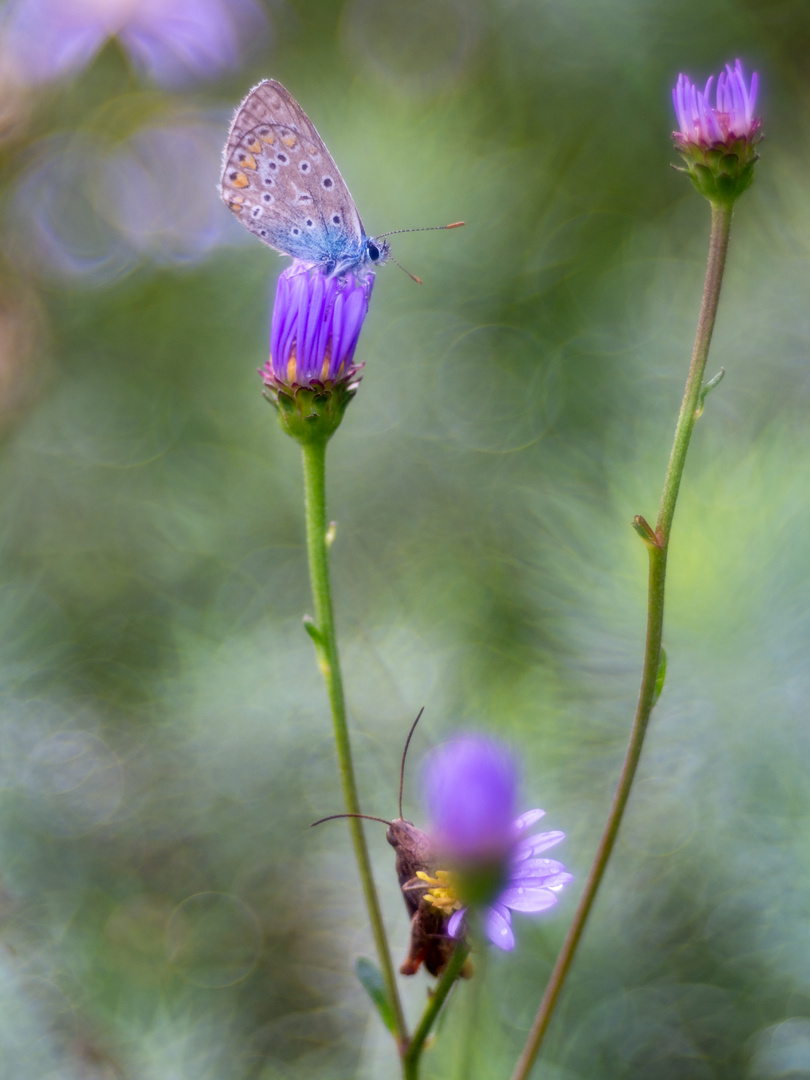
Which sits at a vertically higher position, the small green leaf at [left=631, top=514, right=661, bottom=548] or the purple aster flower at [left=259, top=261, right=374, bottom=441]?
the purple aster flower at [left=259, top=261, right=374, bottom=441]

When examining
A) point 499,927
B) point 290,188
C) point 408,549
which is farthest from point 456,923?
point 408,549

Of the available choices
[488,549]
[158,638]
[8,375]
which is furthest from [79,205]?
[488,549]

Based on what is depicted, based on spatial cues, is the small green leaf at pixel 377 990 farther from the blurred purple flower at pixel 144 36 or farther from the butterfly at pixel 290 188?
the blurred purple flower at pixel 144 36

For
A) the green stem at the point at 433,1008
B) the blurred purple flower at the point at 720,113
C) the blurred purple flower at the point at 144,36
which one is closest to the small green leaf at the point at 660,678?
the green stem at the point at 433,1008

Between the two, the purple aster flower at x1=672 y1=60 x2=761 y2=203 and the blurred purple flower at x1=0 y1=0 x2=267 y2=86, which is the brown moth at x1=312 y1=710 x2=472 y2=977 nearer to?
the purple aster flower at x1=672 y1=60 x2=761 y2=203

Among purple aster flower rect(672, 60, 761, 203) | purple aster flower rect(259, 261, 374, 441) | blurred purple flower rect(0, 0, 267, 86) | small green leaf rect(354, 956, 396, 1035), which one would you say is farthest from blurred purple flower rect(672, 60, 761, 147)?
blurred purple flower rect(0, 0, 267, 86)

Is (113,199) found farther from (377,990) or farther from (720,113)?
(377,990)
